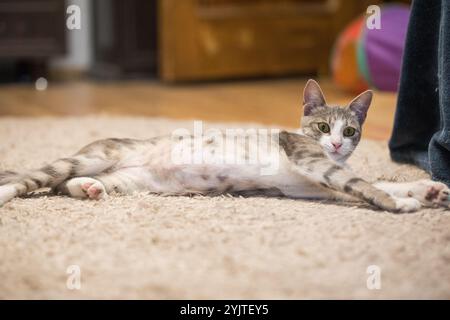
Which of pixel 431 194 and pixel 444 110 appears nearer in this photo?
pixel 431 194

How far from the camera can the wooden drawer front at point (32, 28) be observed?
165 inches

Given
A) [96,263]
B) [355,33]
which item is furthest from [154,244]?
[355,33]

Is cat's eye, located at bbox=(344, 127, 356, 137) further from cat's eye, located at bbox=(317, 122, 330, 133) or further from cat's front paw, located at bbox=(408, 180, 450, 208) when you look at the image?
cat's front paw, located at bbox=(408, 180, 450, 208)

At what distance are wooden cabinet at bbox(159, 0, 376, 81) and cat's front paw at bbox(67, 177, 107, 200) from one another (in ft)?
8.64

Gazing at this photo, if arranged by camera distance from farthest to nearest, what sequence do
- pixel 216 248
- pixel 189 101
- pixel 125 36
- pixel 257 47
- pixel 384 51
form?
pixel 257 47, pixel 125 36, pixel 189 101, pixel 384 51, pixel 216 248

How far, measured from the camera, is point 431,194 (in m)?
1.66

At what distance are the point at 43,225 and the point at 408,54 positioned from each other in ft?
4.03

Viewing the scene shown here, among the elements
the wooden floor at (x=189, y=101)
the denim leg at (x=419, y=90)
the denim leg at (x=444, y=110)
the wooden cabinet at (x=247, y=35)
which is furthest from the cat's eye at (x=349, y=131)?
the wooden cabinet at (x=247, y=35)

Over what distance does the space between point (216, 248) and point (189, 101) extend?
2.41m

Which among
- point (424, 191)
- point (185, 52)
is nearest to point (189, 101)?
point (185, 52)

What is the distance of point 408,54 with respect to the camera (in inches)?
86.4

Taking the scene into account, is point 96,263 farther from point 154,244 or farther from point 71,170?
point 71,170

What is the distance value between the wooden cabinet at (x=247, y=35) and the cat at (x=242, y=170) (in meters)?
2.54

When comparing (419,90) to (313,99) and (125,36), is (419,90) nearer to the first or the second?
(313,99)
